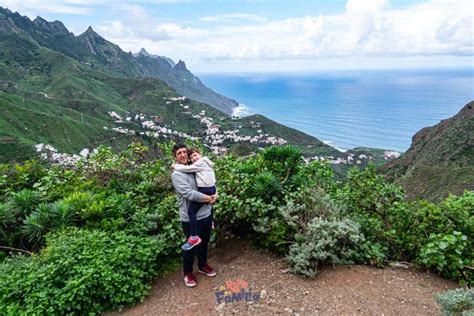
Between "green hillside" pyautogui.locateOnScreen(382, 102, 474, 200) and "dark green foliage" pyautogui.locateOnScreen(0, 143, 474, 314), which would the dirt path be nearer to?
"dark green foliage" pyautogui.locateOnScreen(0, 143, 474, 314)

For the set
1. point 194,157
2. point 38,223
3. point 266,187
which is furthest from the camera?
point 266,187

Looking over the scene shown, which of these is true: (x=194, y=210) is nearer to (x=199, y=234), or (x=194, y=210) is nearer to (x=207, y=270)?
(x=199, y=234)

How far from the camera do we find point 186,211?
13.1ft

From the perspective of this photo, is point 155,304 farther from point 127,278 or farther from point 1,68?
point 1,68

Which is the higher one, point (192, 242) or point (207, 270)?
point (192, 242)

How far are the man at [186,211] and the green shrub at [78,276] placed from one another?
0.51m

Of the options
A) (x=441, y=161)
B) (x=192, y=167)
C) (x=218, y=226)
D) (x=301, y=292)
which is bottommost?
(x=441, y=161)

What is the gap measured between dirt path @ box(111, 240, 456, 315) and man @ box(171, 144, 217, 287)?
144mm

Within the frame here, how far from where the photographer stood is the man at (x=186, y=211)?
3816 millimetres

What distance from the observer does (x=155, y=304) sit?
3906 millimetres

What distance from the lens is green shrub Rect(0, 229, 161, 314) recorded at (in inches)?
140

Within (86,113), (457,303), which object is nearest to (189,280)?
(457,303)

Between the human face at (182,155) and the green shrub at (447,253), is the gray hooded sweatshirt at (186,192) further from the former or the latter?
the green shrub at (447,253)

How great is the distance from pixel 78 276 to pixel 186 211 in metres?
1.33
